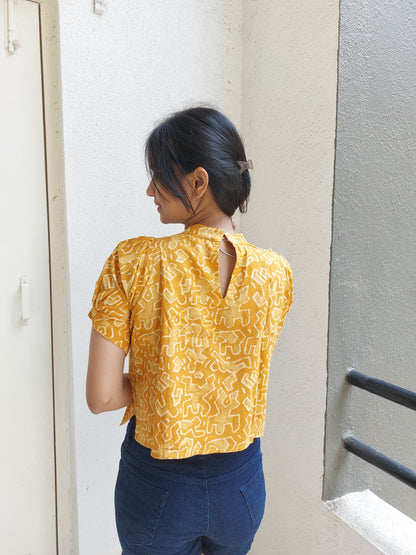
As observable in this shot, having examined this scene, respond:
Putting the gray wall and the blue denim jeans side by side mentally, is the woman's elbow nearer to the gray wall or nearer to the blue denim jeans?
the blue denim jeans

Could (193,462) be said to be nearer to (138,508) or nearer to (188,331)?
(138,508)

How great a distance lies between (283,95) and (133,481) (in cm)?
121

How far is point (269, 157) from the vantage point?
5.07 ft

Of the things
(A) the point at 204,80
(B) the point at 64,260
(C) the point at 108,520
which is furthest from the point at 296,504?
(A) the point at 204,80

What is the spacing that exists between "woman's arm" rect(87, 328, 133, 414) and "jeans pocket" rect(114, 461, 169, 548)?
17 centimetres

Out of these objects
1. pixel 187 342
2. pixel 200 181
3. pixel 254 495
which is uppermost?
pixel 200 181

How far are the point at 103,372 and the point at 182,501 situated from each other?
0.28m

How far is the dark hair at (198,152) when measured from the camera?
2.60 feet

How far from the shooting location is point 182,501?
82 centimetres

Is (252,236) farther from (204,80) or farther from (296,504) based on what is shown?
(296,504)

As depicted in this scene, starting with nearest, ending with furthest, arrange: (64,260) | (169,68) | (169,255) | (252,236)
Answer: (169,255)
(64,260)
(169,68)
(252,236)

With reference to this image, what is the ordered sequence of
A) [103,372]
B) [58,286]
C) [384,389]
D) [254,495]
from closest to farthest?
[103,372] → [254,495] → [384,389] → [58,286]

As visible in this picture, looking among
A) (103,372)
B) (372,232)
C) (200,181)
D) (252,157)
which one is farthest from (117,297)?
(252,157)

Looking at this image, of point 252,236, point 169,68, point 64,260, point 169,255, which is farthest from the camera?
point 252,236
